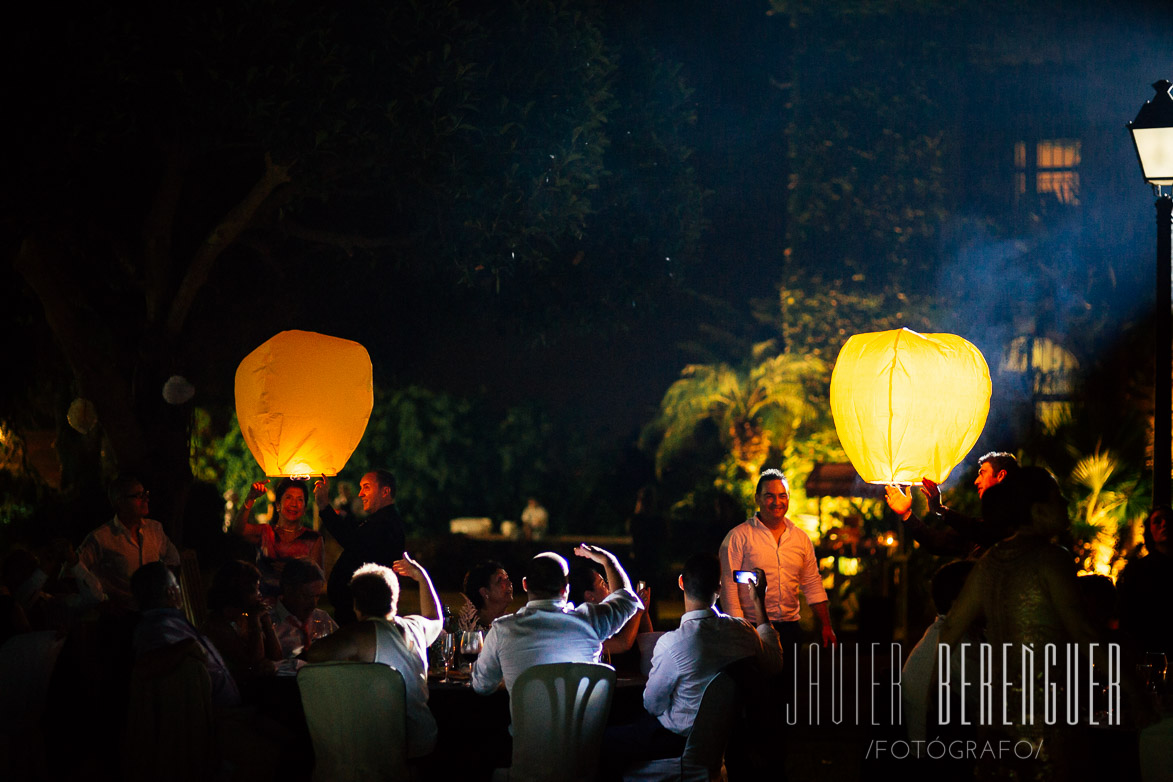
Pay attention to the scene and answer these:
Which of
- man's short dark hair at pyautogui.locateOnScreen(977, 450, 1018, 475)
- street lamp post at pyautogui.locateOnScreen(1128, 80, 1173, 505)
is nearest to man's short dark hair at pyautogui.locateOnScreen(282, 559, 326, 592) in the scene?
man's short dark hair at pyautogui.locateOnScreen(977, 450, 1018, 475)

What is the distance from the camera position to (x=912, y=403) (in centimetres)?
585

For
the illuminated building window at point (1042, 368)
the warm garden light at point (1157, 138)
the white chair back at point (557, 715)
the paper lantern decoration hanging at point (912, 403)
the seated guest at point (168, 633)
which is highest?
the warm garden light at point (1157, 138)

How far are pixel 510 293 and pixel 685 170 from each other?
1931 mm

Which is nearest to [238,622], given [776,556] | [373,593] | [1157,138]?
[373,593]

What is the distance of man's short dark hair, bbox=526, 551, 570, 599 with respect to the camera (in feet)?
16.0

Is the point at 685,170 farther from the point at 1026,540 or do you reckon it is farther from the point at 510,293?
the point at 1026,540

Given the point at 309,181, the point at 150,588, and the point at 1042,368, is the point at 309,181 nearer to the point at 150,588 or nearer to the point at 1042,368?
the point at 150,588

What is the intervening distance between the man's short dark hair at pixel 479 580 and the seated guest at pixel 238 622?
1016 millimetres

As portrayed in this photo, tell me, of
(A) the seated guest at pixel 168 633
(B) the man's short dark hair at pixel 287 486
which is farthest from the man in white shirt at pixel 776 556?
(A) the seated guest at pixel 168 633

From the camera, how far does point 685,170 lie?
10.7 meters

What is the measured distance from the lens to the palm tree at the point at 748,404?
50.5 feet

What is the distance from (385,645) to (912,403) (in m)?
2.84

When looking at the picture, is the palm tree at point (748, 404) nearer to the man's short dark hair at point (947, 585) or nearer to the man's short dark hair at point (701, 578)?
the man's short dark hair at point (947, 585)

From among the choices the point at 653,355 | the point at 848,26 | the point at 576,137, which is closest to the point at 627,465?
the point at 653,355
